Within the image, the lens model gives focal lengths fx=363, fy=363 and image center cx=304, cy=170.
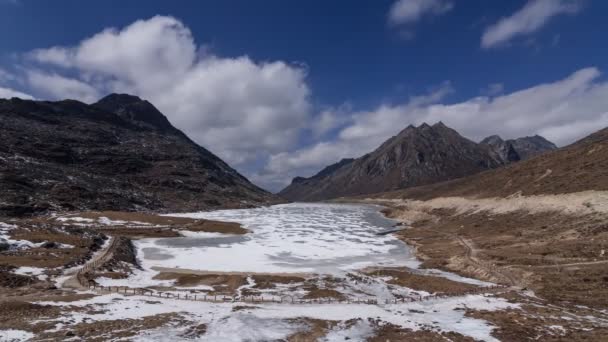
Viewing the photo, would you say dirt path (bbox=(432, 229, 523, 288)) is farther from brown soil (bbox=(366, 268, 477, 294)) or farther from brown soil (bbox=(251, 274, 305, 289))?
brown soil (bbox=(251, 274, 305, 289))

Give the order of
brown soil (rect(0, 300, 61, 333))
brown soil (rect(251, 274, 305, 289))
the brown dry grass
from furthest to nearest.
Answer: the brown dry grass < brown soil (rect(251, 274, 305, 289)) < brown soil (rect(0, 300, 61, 333))

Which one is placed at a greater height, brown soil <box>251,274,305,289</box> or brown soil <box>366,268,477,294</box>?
brown soil <box>251,274,305,289</box>

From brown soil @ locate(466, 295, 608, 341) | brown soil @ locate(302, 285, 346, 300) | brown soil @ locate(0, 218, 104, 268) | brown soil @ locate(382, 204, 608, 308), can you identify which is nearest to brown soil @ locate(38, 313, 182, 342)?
brown soil @ locate(302, 285, 346, 300)

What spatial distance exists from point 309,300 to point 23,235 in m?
55.5

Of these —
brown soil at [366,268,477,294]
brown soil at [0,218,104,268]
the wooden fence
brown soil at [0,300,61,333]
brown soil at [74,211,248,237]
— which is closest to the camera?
brown soil at [0,300,61,333]

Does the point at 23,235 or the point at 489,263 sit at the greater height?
the point at 23,235

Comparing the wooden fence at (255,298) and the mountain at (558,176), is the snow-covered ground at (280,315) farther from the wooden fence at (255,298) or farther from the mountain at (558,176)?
the mountain at (558,176)

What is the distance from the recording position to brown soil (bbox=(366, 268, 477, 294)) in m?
41.6

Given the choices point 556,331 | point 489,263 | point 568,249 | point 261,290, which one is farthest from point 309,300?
point 568,249

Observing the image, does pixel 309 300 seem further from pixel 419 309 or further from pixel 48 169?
pixel 48 169

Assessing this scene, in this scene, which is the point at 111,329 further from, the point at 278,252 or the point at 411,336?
the point at 278,252

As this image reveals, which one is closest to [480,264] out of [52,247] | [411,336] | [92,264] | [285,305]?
[411,336]

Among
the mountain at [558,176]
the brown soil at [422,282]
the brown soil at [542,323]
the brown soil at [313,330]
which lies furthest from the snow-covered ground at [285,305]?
the mountain at [558,176]

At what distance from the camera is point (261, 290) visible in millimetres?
41625
